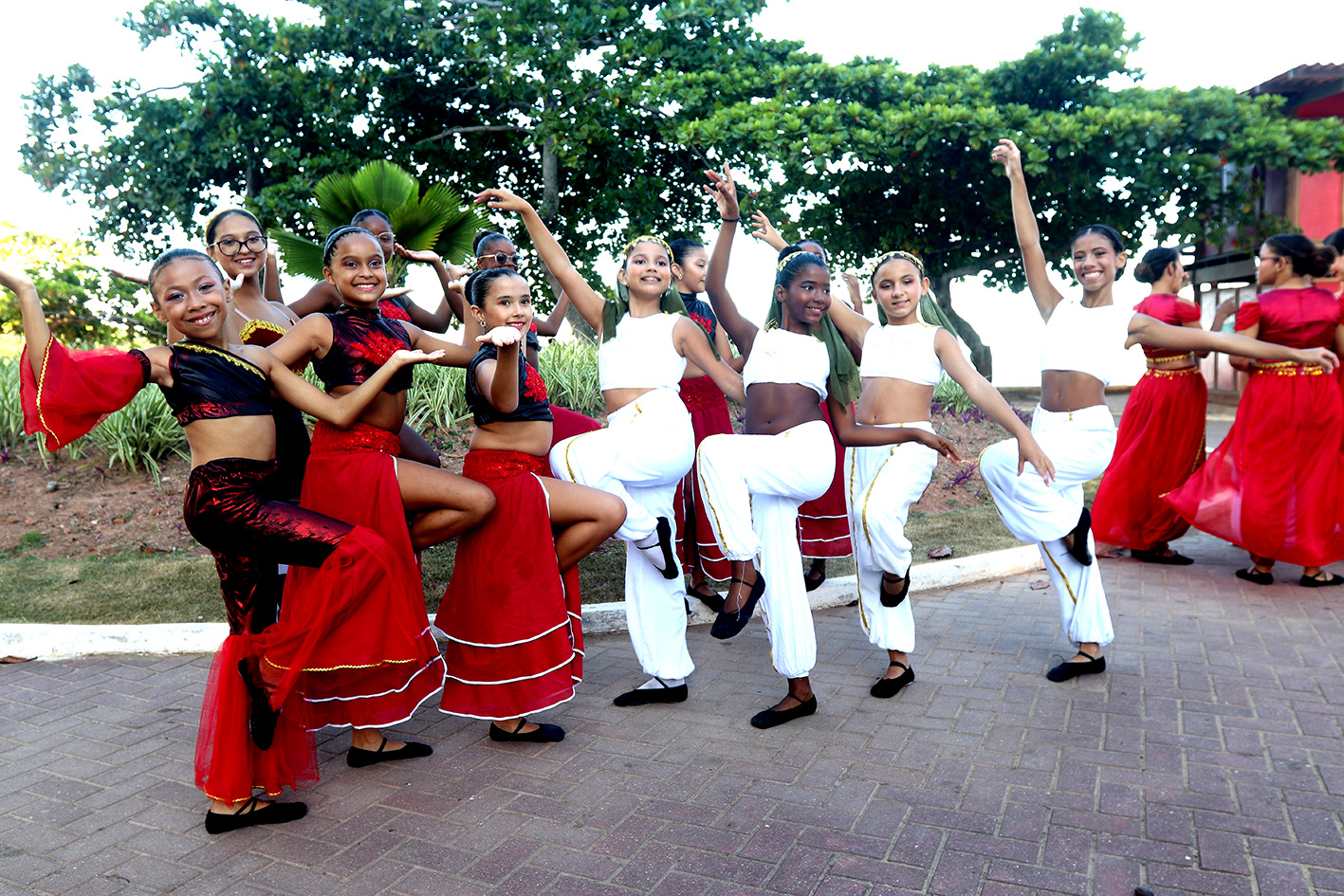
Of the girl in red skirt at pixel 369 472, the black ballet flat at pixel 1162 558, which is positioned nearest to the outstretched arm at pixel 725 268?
the girl in red skirt at pixel 369 472

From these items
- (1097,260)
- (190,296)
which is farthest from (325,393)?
(1097,260)

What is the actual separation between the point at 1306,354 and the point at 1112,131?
457 inches

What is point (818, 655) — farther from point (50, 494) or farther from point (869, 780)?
point (50, 494)

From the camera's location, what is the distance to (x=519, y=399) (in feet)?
13.5

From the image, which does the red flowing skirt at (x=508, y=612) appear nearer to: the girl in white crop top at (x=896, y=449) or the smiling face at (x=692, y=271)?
the girl in white crop top at (x=896, y=449)

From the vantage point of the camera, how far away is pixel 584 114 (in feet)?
52.1

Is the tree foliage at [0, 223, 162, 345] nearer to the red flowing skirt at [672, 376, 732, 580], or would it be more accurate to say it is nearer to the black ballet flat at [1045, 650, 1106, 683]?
the red flowing skirt at [672, 376, 732, 580]

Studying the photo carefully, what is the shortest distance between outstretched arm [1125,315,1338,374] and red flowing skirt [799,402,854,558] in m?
2.18

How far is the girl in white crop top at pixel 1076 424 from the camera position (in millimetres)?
4625

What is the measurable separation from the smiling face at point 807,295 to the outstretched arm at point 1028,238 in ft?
4.36

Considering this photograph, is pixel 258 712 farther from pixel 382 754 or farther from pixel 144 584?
pixel 144 584

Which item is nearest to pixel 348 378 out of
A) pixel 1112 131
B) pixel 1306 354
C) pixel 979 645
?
pixel 979 645

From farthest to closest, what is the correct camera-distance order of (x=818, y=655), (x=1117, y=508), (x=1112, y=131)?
(x=1112, y=131), (x=1117, y=508), (x=818, y=655)

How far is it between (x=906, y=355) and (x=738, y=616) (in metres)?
1.60
